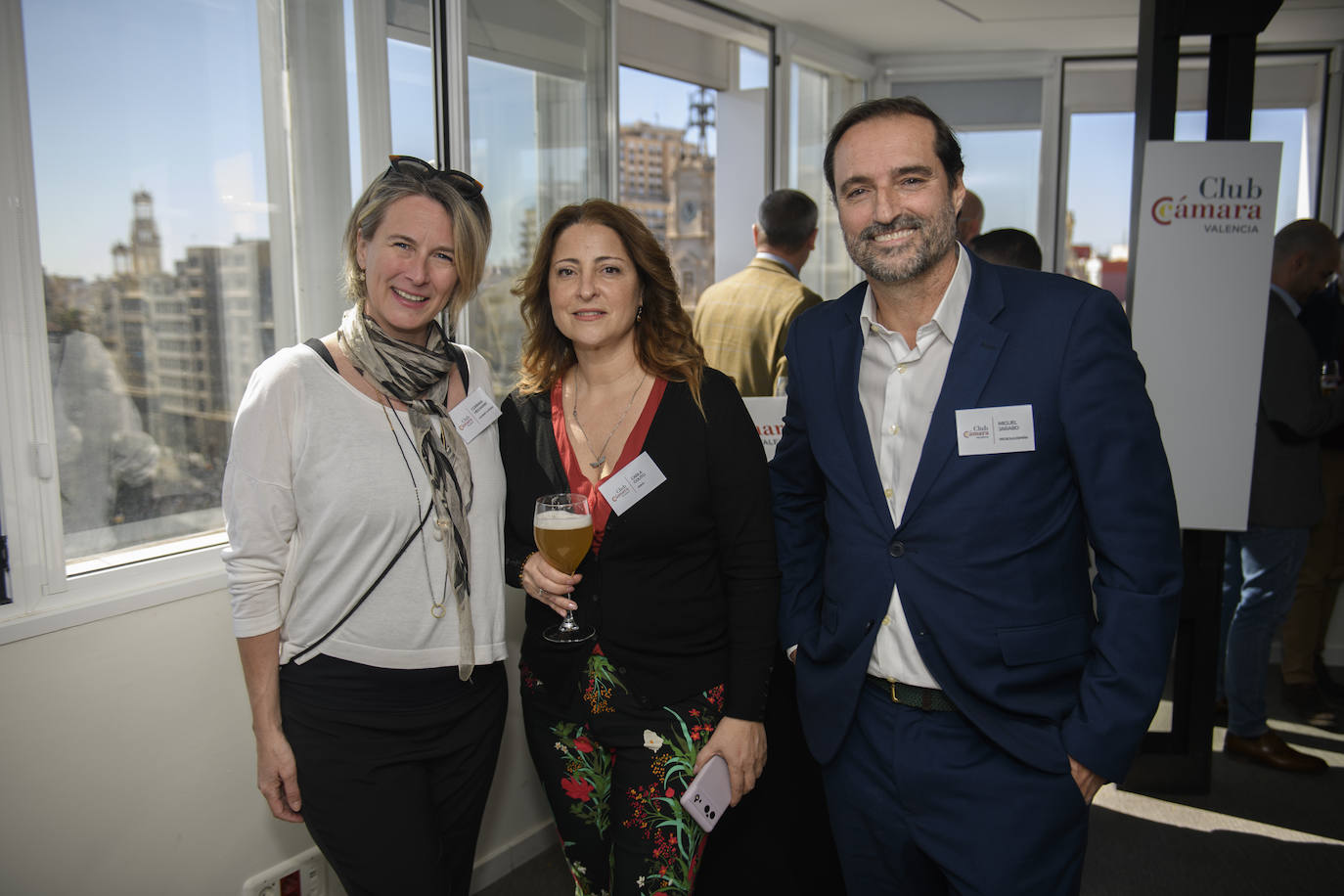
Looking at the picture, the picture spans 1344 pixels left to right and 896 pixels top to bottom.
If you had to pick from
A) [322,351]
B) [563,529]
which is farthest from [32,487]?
[563,529]

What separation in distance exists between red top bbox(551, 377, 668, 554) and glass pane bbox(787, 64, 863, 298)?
12.2 feet

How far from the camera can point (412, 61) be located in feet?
8.31

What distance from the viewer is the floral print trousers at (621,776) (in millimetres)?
1632

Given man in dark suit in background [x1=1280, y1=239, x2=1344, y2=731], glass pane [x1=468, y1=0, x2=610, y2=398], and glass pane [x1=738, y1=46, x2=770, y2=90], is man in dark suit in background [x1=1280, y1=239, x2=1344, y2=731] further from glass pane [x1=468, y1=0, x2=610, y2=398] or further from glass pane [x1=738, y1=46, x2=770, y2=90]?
glass pane [x1=468, y1=0, x2=610, y2=398]

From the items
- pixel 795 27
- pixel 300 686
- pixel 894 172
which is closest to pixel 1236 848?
pixel 894 172

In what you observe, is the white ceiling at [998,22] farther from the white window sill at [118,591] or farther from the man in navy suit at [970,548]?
the white window sill at [118,591]

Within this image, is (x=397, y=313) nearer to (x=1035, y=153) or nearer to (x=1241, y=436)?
(x=1241, y=436)

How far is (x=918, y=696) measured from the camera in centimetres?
145

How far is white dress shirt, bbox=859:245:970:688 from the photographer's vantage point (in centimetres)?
145

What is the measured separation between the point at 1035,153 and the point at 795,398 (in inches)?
197

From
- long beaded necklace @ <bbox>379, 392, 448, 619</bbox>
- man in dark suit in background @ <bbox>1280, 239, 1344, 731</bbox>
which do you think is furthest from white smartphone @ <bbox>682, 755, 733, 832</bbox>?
man in dark suit in background @ <bbox>1280, 239, 1344, 731</bbox>

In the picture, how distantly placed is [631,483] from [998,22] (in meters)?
4.44

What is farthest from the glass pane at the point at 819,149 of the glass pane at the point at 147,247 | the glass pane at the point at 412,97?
the glass pane at the point at 147,247

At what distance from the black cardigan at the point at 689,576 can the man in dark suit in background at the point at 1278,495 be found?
254 cm
